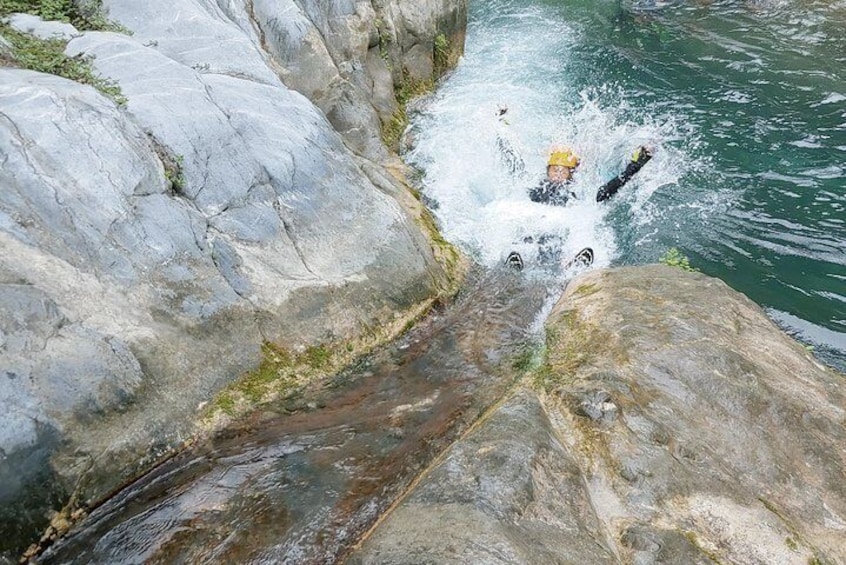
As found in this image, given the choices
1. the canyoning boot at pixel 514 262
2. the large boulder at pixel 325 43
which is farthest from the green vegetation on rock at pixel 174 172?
the canyoning boot at pixel 514 262

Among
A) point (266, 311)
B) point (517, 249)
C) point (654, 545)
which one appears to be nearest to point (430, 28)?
point (517, 249)

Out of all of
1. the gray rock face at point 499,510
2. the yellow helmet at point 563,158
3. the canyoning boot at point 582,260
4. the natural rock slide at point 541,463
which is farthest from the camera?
the yellow helmet at point 563,158

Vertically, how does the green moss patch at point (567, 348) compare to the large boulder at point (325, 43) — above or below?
below

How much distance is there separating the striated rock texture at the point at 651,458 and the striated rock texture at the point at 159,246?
2958 millimetres

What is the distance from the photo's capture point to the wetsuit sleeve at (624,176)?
13625 mm

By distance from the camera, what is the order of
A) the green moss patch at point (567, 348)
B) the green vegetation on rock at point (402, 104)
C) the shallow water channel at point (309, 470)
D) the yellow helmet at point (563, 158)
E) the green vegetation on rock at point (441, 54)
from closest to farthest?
the shallow water channel at point (309, 470)
the green moss patch at point (567, 348)
the yellow helmet at point (563, 158)
the green vegetation on rock at point (402, 104)
the green vegetation on rock at point (441, 54)

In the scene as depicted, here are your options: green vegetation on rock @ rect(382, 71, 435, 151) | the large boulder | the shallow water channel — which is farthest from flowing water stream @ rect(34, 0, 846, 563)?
the large boulder

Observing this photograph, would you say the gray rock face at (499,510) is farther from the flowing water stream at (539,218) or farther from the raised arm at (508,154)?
the raised arm at (508,154)

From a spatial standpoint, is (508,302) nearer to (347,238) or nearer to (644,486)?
(347,238)

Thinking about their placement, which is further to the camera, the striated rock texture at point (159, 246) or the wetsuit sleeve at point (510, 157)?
the wetsuit sleeve at point (510, 157)

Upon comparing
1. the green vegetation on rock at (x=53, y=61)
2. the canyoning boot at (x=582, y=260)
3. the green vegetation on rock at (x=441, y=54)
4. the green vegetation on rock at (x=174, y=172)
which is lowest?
the canyoning boot at (x=582, y=260)

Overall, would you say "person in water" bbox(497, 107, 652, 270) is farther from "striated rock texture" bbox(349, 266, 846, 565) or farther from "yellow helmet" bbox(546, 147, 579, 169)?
"striated rock texture" bbox(349, 266, 846, 565)

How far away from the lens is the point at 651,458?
634 cm

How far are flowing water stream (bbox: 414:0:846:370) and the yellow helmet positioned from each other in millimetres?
723
